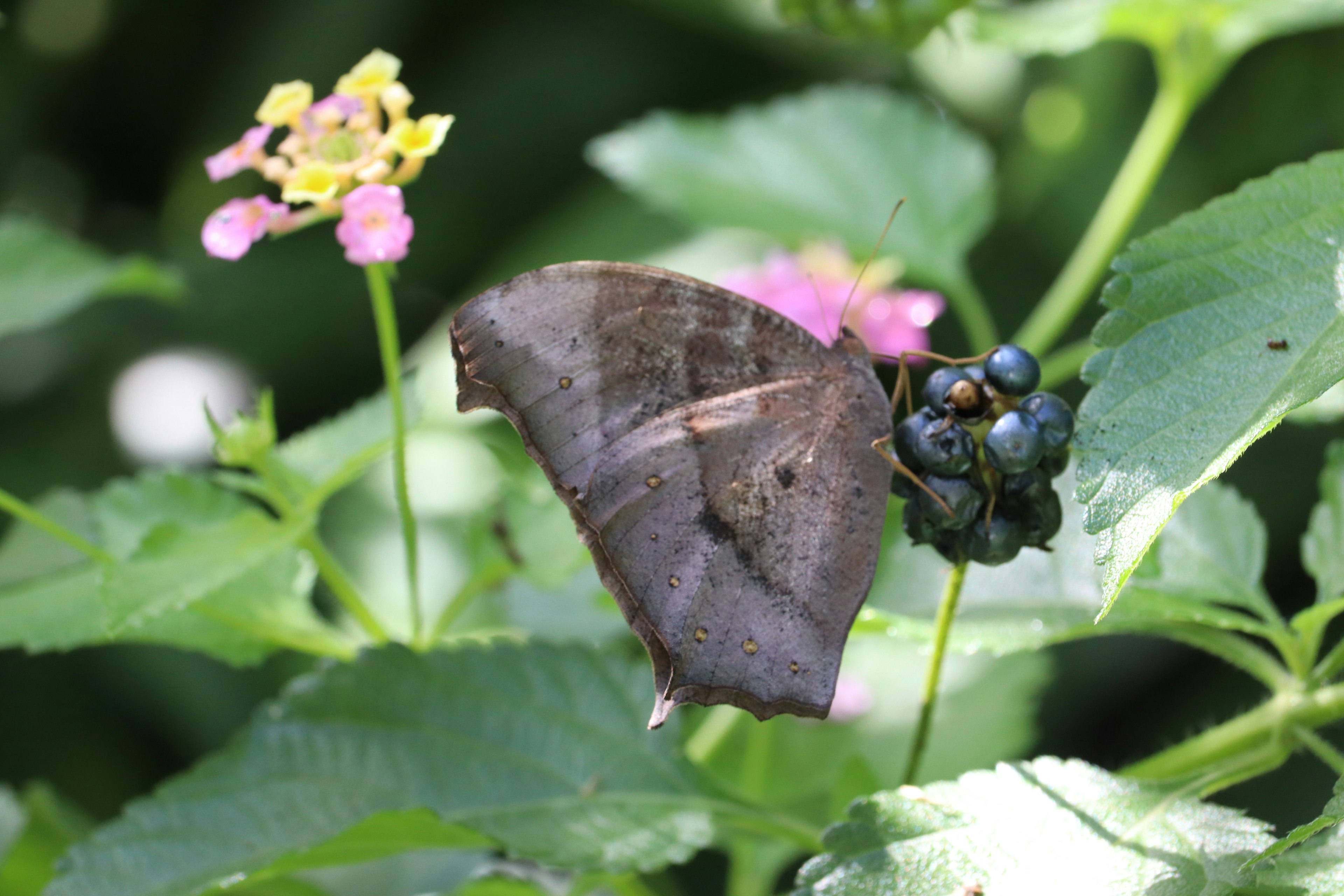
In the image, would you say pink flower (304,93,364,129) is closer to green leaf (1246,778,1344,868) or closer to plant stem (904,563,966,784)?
plant stem (904,563,966,784)

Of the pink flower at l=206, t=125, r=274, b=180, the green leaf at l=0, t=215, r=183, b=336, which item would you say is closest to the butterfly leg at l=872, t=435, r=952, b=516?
the pink flower at l=206, t=125, r=274, b=180

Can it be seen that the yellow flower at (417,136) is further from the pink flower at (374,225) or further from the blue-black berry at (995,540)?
the blue-black berry at (995,540)

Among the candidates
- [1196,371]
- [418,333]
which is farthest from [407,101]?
[418,333]

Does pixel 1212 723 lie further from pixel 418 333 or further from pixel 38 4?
pixel 38 4

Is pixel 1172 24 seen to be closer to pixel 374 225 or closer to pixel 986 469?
pixel 986 469

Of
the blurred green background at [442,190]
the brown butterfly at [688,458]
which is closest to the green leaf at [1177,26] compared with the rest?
the blurred green background at [442,190]

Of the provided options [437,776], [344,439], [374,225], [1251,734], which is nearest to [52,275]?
[344,439]
